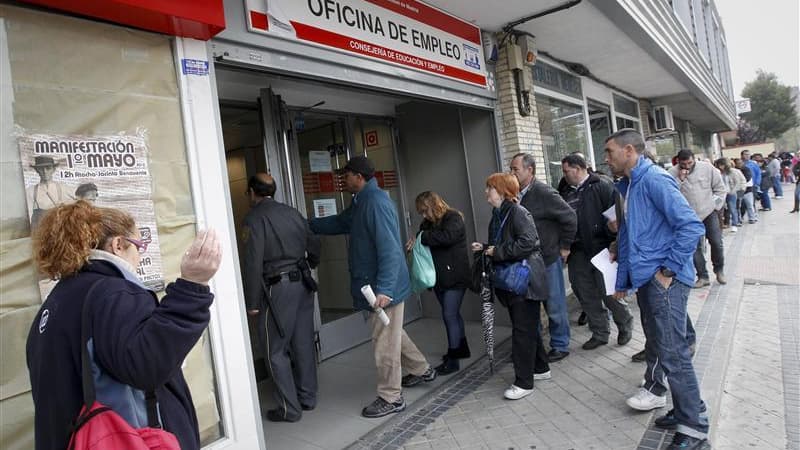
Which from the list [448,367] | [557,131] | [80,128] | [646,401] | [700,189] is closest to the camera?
[80,128]

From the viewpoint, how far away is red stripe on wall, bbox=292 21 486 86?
3500mm

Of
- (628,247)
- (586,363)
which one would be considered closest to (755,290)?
(586,363)

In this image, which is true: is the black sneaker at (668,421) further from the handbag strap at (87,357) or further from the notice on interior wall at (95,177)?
the handbag strap at (87,357)

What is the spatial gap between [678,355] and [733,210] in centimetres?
1166

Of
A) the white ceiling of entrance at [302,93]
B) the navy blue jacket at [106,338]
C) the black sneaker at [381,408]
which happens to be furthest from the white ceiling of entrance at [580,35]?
the navy blue jacket at [106,338]

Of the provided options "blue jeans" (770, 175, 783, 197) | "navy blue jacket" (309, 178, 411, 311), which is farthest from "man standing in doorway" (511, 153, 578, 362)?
"blue jeans" (770, 175, 783, 197)

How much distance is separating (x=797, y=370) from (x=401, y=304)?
3.34 meters

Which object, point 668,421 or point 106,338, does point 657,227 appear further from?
point 106,338

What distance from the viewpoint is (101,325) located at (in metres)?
1.42

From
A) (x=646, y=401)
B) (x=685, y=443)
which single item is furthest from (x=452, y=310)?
(x=685, y=443)

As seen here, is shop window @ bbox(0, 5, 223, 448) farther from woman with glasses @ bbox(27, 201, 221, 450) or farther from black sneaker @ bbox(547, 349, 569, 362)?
black sneaker @ bbox(547, 349, 569, 362)

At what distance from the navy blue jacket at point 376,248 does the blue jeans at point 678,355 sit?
174cm

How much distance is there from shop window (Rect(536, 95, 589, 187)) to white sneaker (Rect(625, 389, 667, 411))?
3409 mm

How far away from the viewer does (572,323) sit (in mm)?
5973
